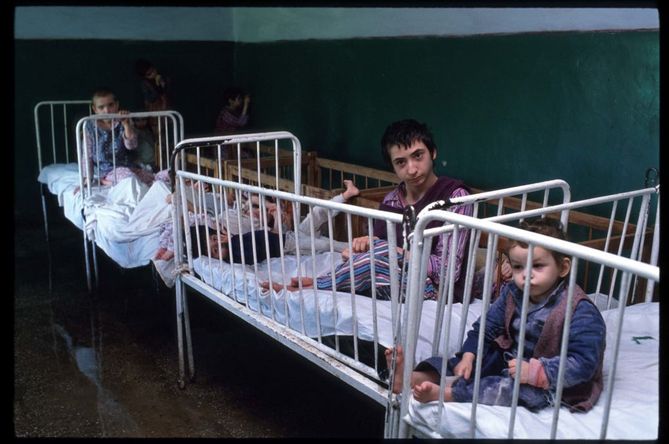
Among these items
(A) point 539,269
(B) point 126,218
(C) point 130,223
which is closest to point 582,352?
(A) point 539,269

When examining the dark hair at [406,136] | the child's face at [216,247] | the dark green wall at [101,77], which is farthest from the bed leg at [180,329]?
the dark green wall at [101,77]

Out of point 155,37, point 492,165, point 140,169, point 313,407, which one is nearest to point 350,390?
point 313,407

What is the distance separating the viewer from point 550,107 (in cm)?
374

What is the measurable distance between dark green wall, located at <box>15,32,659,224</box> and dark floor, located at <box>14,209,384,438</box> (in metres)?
1.72

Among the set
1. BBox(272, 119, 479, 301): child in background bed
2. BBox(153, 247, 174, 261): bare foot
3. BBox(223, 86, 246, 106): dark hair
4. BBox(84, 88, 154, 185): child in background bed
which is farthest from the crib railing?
BBox(223, 86, 246, 106): dark hair

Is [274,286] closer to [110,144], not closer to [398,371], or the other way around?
[398,371]

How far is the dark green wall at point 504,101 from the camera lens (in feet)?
11.1

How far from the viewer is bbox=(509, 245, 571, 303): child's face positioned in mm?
1782

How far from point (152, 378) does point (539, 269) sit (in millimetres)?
2073

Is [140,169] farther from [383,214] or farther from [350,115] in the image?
[383,214]

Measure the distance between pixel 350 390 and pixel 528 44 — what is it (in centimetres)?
213

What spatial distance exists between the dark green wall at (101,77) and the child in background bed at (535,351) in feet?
17.4

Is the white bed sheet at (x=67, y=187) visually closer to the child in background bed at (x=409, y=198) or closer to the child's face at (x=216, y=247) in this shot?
the child's face at (x=216, y=247)

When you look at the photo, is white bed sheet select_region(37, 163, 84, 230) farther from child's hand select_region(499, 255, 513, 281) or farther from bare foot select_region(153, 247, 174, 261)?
child's hand select_region(499, 255, 513, 281)
